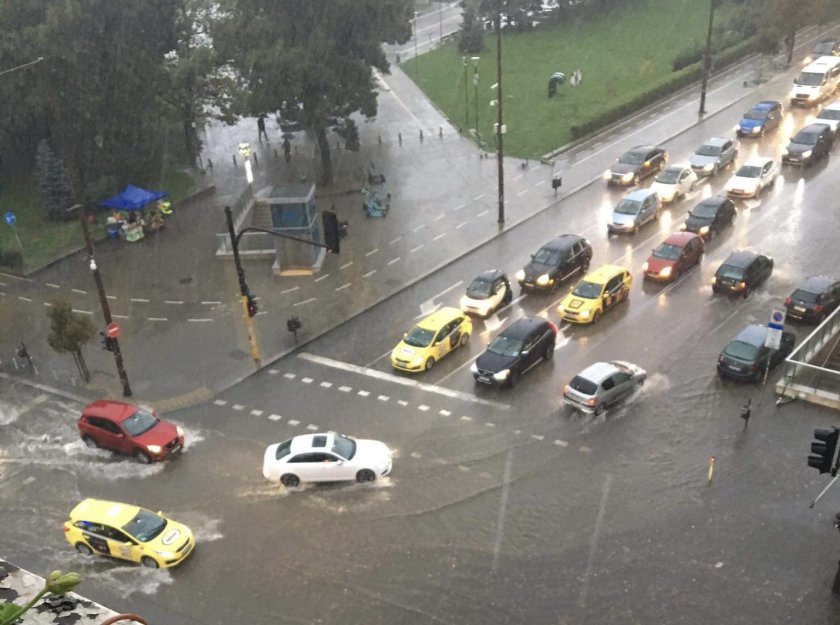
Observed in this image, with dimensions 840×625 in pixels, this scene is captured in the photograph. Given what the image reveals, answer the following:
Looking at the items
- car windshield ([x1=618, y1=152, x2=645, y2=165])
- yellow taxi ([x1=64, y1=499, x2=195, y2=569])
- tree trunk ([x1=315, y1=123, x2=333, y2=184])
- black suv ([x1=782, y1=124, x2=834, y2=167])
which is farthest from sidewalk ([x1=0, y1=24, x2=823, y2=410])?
black suv ([x1=782, y1=124, x2=834, y2=167])

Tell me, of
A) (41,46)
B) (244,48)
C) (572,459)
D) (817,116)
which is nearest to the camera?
(572,459)

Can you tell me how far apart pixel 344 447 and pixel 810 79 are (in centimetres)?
4101

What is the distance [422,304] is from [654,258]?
891 cm

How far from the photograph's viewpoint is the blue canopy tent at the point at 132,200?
38.6m

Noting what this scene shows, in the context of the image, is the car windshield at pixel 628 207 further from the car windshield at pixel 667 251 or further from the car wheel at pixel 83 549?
the car wheel at pixel 83 549

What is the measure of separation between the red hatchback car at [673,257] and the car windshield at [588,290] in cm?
336

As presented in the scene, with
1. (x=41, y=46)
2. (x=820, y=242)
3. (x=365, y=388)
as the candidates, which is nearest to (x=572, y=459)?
(x=365, y=388)

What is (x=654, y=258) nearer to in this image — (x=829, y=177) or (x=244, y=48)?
(x=829, y=177)

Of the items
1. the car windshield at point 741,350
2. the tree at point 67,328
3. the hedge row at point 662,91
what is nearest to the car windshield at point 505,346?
A: the car windshield at point 741,350

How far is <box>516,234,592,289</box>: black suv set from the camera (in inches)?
1189

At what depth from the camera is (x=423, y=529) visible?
1947 centimetres

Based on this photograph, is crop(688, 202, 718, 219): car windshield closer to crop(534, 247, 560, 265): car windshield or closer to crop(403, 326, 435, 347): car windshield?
crop(534, 247, 560, 265): car windshield

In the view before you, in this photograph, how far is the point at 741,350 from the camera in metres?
24.0

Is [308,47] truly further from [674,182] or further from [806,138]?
[806,138]
